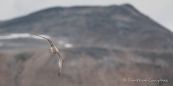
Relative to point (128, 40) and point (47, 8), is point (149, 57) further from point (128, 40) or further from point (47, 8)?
point (47, 8)

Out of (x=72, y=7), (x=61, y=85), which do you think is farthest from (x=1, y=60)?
(x=72, y=7)

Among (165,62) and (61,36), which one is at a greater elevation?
(165,62)

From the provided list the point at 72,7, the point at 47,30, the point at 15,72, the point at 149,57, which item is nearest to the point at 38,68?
the point at 15,72

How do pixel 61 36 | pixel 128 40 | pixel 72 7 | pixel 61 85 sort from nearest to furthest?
pixel 61 85
pixel 128 40
pixel 61 36
pixel 72 7

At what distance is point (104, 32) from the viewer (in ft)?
468

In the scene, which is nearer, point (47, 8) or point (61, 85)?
point (61, 85)

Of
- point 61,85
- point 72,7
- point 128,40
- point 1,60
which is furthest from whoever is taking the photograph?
point 72,7

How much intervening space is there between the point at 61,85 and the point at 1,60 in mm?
16903

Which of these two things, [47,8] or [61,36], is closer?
[61,36]

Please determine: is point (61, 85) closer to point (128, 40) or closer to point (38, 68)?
point (38, 68)

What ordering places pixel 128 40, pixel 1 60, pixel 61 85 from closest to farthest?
pixel 61 85 → pixel 1 60 → pixel 128 40

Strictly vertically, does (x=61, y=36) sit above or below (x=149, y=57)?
below

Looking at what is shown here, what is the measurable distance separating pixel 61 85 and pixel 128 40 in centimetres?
4325

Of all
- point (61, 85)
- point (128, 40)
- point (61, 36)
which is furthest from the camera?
point (61, 36)
